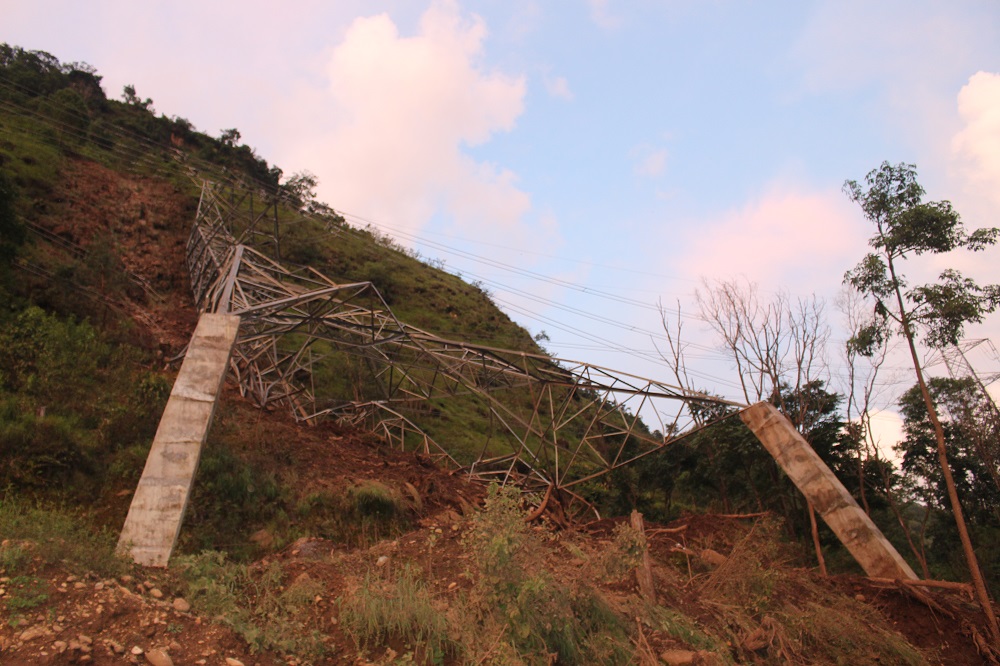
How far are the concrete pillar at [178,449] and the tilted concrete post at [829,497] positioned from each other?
1014 cm

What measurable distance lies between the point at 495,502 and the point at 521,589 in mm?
882

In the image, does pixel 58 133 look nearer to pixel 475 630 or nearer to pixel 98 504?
pixel 98 504

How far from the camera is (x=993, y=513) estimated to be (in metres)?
20.8

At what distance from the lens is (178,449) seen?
8469 mm

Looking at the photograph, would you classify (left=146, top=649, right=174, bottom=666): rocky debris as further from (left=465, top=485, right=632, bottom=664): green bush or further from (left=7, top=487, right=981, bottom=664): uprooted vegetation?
(left=465, top=485, right=632, bottom=664): green bush

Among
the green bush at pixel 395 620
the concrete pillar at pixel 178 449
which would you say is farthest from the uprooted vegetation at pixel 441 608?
the concrete pillar at pixel 178 449

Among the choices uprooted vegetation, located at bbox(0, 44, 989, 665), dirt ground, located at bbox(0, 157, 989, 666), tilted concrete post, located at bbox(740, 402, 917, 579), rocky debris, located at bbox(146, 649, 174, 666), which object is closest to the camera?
rocky debris, located at bbox(146, 649, 174, 666)

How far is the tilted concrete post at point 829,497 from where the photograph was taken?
1134cm

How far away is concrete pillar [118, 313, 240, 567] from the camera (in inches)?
303

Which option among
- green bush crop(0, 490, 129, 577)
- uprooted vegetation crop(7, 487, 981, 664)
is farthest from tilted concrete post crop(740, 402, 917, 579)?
green bush crop(0, 490, 129, 577)

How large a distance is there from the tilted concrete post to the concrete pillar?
33.3ft

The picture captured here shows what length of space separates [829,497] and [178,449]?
11.3 metres

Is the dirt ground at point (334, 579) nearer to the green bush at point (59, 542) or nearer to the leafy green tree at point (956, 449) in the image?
the green bush at point (59, 542)

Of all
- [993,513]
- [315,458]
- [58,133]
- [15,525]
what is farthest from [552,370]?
[58,133]
